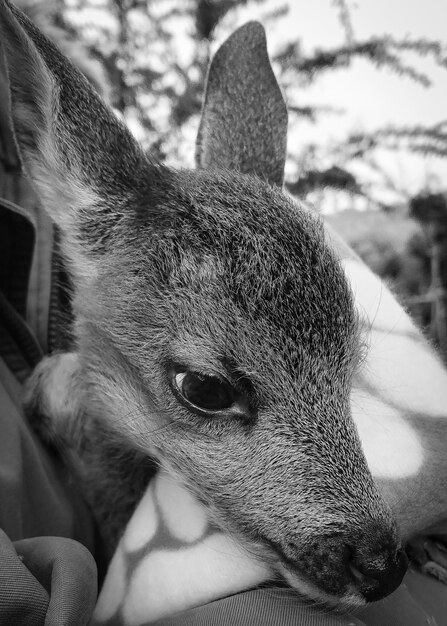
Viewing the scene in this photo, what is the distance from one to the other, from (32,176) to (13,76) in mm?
284

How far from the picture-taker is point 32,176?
1609 mm

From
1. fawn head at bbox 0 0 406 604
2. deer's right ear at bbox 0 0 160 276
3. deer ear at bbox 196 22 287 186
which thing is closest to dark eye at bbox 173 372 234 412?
fawn head at bbox 0 0 406 604

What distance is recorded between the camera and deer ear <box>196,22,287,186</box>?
1.96 meters

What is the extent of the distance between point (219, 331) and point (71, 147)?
715mm

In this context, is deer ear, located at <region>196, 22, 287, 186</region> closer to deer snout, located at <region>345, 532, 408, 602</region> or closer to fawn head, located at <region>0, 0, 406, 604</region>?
fawn head, located at <region>0, 0, 406, 604</region>

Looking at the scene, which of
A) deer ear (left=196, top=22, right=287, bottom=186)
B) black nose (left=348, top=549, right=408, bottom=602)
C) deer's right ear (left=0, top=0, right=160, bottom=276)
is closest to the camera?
black nose (left=348, top=549, right=408, bottom=602)

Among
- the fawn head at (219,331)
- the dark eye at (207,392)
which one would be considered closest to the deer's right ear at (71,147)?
the fawn head at (219,331)

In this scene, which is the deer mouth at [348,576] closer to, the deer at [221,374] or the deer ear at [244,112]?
the deer at [221,374]

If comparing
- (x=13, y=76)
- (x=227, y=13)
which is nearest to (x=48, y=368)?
(x=13, y=76)

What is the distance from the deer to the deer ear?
12.6 inches

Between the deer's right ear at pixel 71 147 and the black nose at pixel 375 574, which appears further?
the deer's right ear at pixel 71 147

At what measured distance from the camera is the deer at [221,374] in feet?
4.23

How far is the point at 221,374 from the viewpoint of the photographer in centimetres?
134

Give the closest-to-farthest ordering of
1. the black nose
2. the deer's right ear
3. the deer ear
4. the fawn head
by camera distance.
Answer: the black nose → the fawn head → the deer's right ear → the deer ear
